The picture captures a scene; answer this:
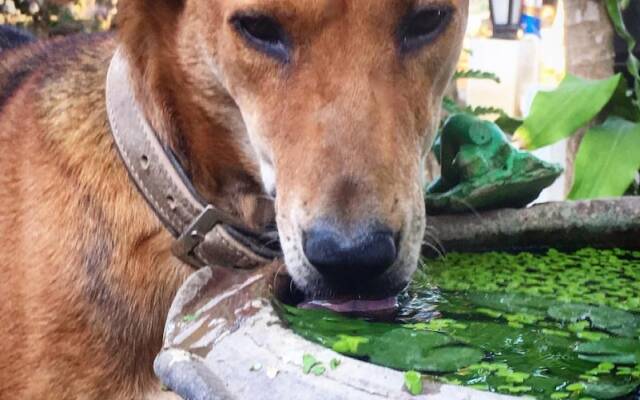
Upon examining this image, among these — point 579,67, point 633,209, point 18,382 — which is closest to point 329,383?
point 18,382

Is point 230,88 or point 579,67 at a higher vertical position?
point 230,88

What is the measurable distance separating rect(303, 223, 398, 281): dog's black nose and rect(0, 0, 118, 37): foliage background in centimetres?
371

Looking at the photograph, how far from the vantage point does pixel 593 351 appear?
1495 mm

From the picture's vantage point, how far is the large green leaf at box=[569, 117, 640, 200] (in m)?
3.10

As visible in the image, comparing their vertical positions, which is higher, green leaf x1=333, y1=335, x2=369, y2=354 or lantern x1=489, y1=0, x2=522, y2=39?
green leaf x1=333, y1=335, x2=369, y2=354

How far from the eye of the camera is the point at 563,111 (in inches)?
129

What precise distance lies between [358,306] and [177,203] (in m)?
0.50

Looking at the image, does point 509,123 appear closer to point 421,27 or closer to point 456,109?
point 456,109

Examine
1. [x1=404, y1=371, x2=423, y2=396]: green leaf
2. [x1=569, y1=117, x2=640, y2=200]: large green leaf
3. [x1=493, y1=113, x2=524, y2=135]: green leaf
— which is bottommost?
[x1=569, y1=117, x2=640, y2=200]: large green leaf

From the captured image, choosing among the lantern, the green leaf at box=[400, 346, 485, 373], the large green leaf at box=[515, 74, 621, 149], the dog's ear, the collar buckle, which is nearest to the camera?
the green leaf at box=[400, 346, 485, 373]

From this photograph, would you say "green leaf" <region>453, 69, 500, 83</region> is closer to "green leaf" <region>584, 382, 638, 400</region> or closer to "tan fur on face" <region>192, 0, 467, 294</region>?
"tan fur on face" <region>192, 0, 467, 294</region>

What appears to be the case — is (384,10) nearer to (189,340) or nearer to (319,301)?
(319,301)

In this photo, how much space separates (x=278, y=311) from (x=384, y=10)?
2.25 feet

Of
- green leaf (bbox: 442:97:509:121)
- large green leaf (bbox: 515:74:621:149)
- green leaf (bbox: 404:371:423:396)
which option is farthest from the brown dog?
green leaf (bbox: 442:97:509:121)
